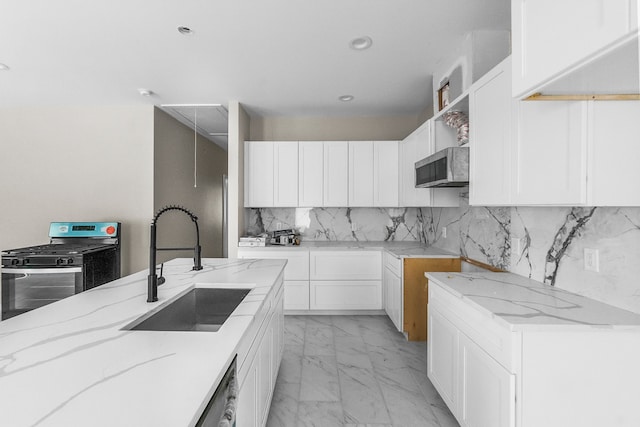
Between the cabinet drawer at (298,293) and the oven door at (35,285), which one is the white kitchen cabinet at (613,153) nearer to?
the cabinet drawer at (298,293)

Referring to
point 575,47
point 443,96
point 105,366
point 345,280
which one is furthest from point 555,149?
point 345,280

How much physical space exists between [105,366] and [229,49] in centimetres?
244

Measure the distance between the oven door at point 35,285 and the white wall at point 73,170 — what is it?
2.86ft

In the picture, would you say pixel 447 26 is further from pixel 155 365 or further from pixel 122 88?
pixel 122 88

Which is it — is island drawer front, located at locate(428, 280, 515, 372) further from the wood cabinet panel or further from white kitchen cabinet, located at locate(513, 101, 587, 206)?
the wood cabinet panel

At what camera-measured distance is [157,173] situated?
407 centimetres

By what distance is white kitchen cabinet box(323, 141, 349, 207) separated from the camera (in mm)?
4047

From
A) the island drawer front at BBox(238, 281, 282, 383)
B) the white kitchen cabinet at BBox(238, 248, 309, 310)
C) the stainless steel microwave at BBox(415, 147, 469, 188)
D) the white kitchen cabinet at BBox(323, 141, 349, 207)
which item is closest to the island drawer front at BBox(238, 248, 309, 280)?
the white kitchen cabinet at BBox(238, 248, 309, 310)

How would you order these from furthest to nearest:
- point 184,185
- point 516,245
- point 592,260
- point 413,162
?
point 184,185 → point 413,162 → point 516,245 → point 592,260

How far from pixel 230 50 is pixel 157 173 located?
2.16 m

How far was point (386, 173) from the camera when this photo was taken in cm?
404

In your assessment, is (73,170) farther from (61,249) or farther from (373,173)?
(373,173)

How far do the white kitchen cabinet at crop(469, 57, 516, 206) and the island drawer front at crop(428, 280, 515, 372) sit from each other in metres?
0.63

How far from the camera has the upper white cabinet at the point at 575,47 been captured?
2.79 ft
